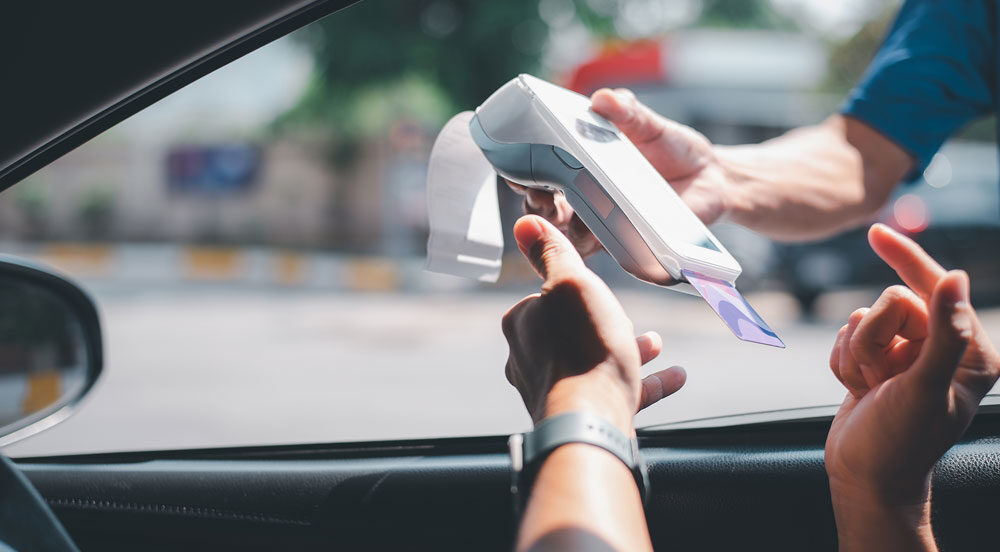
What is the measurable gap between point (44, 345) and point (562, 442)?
61.9 inches

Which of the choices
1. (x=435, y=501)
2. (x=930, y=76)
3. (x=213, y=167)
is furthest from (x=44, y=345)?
(x=213, y=167)

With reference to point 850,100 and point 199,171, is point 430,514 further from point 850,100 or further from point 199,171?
point 199,171

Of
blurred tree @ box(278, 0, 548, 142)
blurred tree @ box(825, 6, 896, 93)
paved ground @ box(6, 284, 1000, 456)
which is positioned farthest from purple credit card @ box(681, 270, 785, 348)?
blurred tree @ box(825, 6, 896, 93)

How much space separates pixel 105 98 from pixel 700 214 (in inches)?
34.9

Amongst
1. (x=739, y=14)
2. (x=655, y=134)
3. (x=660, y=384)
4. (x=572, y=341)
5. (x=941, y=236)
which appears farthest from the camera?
(x=739, y=14)

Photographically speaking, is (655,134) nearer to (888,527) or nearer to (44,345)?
(888,527)

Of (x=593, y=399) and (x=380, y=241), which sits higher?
(x=593, y=399)

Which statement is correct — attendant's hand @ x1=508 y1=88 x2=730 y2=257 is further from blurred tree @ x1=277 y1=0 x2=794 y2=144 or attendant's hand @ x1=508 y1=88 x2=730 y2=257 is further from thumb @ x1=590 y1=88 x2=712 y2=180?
blurred tree @ x1=277 y1=0 x2=794 y2=144

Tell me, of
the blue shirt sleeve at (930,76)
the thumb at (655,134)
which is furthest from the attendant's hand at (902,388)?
the blue shirt sleeve at (930,76)

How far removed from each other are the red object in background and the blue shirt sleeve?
916 cm

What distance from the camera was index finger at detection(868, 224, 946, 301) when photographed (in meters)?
0.85

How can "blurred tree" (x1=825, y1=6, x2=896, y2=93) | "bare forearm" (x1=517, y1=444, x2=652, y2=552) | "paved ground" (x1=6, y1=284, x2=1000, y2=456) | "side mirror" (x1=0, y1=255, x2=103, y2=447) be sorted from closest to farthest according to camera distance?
"bare forearm" (x1=517, y1=444, x2=652, y2=552)
"side mirror" (x1=0, y1=255, x2=103, y2=447)
"paved ground" (x1=6, y1=284, x2=1000, y2=456)
"blurred tree" (x1=825, y1=6, x2=896, y2=93)

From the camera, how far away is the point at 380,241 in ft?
48.4

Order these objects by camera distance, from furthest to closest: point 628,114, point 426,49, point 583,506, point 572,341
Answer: point 426,49
point 628,114
point 572,341
point 583,506
